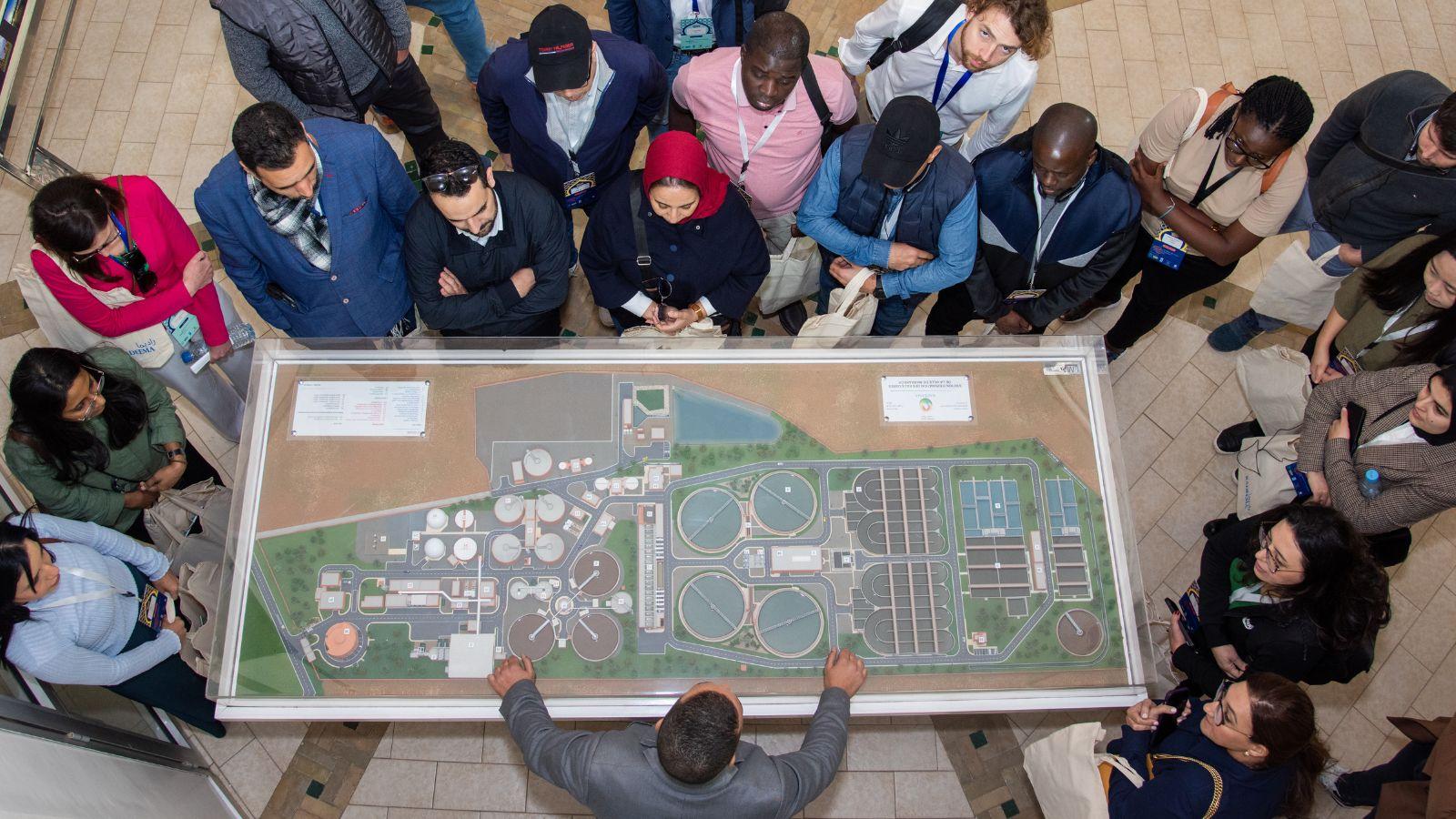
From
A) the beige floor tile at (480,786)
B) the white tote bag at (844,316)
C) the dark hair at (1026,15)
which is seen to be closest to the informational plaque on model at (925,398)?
the white tote bag at (844,316)

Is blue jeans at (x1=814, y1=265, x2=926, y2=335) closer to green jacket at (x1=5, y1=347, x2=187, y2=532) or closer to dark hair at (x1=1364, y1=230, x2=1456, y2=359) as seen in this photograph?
dark hair at (x1=1364, y1=230, x2=1456, y2=359)

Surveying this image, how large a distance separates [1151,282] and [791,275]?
188 cm

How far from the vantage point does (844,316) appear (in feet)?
13.4

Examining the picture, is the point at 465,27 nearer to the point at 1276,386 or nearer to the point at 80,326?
the point at 80,326

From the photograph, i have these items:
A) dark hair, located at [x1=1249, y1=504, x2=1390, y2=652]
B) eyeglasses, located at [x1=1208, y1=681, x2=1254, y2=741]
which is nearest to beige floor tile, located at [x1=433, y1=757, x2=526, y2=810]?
eyeglasses, located at [x1=1208, y1=681, x2=1254, y2=741]

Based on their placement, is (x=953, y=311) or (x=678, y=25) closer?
(x=678, y=25)

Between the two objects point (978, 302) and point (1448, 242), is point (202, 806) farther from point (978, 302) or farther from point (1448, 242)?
point (1448, 242)

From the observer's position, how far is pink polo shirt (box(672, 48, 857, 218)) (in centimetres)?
398

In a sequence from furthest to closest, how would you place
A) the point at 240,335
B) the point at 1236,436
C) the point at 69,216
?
the point at 1236,436
the point at 240,335
the point at 69,216

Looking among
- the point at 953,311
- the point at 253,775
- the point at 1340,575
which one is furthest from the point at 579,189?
the point at 1340,575

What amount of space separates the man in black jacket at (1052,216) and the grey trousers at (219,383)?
3.45 meters

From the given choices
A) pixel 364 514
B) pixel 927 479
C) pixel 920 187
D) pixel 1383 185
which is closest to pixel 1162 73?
pixel 1383 185

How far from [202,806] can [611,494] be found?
99.3 inches

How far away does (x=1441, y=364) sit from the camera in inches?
148
